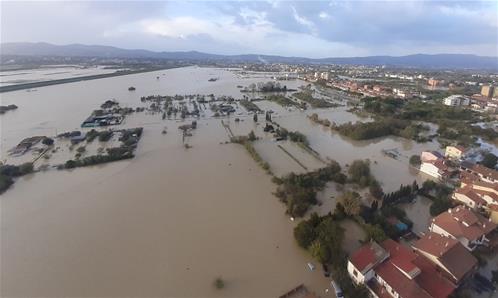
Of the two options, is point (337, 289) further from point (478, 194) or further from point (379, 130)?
point (379, 130)

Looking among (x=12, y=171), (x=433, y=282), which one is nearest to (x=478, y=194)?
(x=433, y=282)

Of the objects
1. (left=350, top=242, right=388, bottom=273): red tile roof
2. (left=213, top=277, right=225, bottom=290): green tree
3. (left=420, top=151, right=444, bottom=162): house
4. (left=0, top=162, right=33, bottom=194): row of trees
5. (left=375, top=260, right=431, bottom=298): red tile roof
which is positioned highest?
(left=420, top=151, right=444, bottom=162): house

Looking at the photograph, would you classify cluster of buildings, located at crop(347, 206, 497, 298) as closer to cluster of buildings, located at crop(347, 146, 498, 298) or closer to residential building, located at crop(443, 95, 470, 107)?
cluster of buildings, located at crop(347, 146, 498, 298)

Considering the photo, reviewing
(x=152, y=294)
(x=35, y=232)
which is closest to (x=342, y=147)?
(x=152, y=294)

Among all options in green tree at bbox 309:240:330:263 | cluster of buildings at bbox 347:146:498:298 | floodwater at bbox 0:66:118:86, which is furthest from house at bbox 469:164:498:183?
floodwater at bbox 0:66:118:86

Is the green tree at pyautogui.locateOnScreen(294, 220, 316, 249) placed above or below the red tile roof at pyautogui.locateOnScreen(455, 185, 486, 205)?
below

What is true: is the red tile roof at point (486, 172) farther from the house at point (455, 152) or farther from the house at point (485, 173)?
the house at point (455, 152)

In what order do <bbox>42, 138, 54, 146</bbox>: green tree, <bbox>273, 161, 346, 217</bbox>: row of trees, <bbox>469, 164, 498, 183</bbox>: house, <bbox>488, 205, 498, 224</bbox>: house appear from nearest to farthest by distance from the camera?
1. <bbox>488, 205, 498, 224</bbox>: house
2. <bbox>273, 161, 346, 217</bbox>: row of trees
3. <bbox>469, 164, 498, 183</bbox>: house
4. <bbox>42, 138, 54, 146</bbox>: green tree

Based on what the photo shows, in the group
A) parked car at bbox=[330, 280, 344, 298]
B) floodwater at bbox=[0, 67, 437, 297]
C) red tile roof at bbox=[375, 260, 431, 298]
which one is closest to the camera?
red tile roof at bbox=[375, 260, 431, 298]
